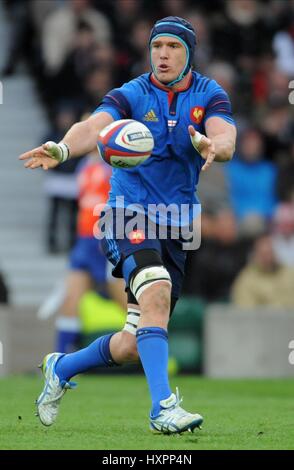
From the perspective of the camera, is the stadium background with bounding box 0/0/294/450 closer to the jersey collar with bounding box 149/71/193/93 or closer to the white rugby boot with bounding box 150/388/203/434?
the jersey collar with bounding box 149/71/193/93

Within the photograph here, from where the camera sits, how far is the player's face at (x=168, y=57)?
315 inches

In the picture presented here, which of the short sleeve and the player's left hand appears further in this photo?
the short sleeve

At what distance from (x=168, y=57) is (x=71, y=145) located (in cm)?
82

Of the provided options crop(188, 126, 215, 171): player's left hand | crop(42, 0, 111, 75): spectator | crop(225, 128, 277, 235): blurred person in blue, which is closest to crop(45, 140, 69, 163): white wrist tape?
crop(188, 126, 215, 171): player's left hand

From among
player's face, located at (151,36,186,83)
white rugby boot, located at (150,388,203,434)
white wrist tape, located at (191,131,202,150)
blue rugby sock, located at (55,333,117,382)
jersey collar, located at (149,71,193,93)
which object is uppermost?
player's face, located at (151,36,186,83)

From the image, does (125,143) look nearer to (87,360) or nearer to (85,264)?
(87,360)

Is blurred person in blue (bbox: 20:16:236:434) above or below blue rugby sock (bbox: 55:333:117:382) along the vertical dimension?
above

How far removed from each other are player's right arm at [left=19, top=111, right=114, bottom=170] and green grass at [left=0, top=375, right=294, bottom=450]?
1498mm

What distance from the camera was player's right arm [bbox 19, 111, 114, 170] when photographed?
24.5 feet

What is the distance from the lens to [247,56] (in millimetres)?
18844

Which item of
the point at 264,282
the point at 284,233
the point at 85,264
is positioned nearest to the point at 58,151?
the point at 85,264

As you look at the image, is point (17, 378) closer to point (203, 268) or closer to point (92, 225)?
point (92, 225)

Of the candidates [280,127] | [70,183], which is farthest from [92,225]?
[280,127]

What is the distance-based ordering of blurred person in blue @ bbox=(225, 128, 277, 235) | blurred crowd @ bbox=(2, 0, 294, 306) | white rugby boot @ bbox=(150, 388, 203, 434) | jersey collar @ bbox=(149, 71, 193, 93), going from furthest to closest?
blurred person in blue @ bbox=(225, 128, 277, 235) < blurred crowd @ bbox=(2, 0, 294, 306) < jersey collar @ bbox=(149, 71, 193, 93) < white rugby boot @ bbox=(150, 388, 203, 434)
